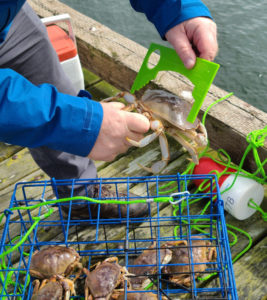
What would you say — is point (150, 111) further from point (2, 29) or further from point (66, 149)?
point (2, 29)

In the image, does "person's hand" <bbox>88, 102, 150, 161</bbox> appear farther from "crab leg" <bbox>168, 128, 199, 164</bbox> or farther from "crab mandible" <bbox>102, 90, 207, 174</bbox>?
"crab leg" <bbox>168, 128, 199, 164</bbox>

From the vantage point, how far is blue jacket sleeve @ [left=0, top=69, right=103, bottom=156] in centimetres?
129

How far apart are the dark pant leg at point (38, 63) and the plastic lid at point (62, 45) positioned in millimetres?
537

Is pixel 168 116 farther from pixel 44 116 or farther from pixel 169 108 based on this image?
pixel 44 116

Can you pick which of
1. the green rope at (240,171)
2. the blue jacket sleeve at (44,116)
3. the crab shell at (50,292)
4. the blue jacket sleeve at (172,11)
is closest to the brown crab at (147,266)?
the green rope at (240,171)

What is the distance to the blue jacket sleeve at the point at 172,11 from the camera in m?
1.61

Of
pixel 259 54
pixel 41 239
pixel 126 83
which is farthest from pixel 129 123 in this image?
pixel 259 54

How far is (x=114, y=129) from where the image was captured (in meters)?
1.42

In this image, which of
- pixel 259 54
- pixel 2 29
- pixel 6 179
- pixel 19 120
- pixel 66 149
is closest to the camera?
pixel 19 120

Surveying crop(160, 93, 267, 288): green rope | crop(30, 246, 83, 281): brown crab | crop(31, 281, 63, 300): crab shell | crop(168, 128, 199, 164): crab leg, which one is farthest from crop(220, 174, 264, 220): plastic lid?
crop(31, 281, 63, 300): crab shell

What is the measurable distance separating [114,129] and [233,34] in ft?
13.1

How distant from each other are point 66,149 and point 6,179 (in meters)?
1.10

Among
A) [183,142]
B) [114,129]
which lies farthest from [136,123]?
[183,142]

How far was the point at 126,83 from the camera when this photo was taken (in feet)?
8.47
